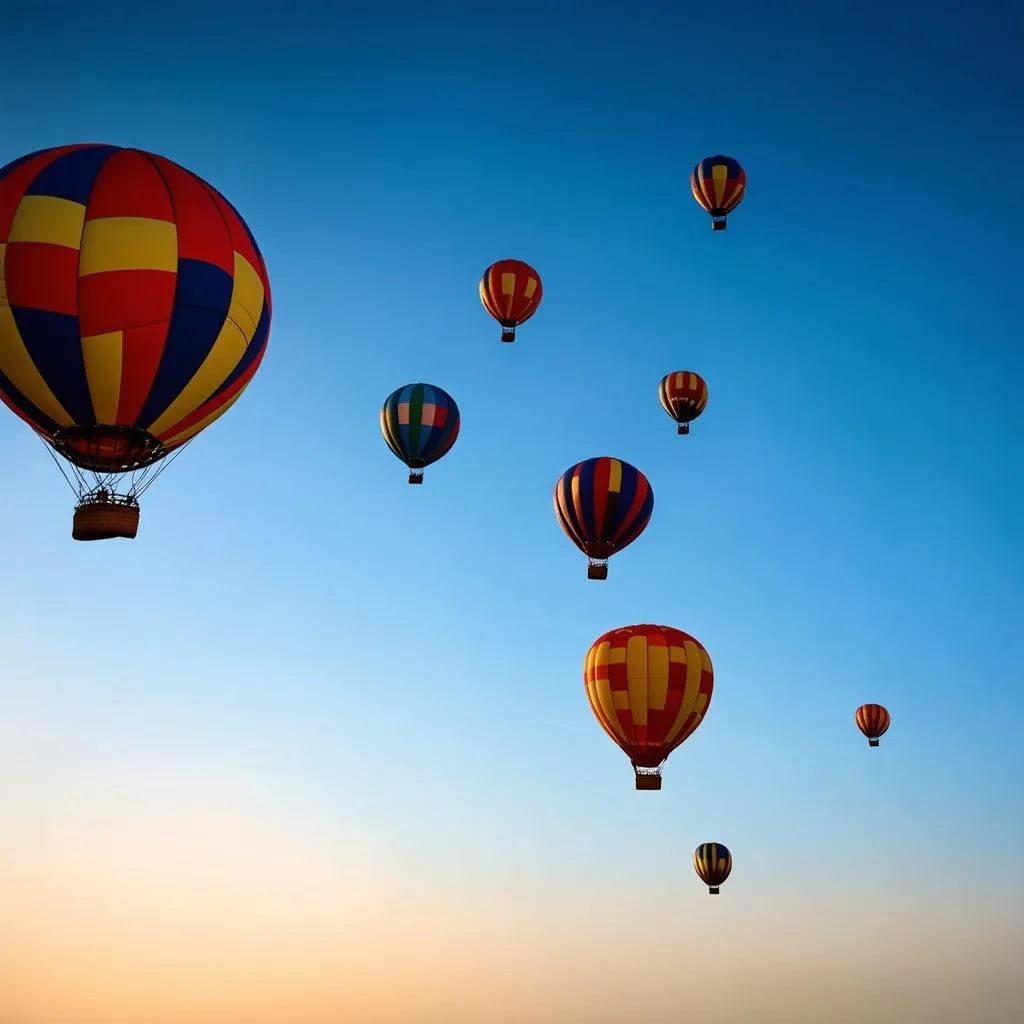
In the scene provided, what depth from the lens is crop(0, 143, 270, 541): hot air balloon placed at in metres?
16.4

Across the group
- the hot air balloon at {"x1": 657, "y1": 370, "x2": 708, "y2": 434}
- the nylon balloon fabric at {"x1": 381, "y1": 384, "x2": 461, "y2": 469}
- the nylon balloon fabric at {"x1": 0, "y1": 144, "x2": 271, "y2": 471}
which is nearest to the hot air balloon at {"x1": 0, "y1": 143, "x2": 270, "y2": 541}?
the nylon balloon fabric at {"x1": 0, "y1": 144, "x2": 271, "y2": 471}

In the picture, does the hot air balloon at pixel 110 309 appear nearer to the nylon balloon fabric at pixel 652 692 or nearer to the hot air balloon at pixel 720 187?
the nylon balloon fabric at pixel 652 692

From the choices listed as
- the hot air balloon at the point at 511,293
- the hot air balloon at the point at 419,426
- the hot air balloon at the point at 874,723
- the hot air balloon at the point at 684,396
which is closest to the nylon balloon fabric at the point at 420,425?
the hot air balloon at the point at 419,426

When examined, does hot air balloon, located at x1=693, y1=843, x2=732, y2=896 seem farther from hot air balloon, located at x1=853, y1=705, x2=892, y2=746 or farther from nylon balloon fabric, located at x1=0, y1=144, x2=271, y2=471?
nylon balloon fabric, located at x1=0, y1=144, x2=271, y2=471

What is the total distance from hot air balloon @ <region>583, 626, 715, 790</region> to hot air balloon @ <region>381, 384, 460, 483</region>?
27.9 feet

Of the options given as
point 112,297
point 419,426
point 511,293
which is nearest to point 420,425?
point 419,426

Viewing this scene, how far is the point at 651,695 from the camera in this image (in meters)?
28.6

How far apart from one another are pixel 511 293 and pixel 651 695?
13653 millimetres

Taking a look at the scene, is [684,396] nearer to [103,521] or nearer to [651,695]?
[651,695]

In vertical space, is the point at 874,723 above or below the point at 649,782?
above

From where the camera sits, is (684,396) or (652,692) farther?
(684,396)

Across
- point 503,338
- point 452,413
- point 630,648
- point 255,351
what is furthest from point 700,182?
point 255,351

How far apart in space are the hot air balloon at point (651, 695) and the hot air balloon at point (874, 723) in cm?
2112

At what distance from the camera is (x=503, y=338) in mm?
36031
